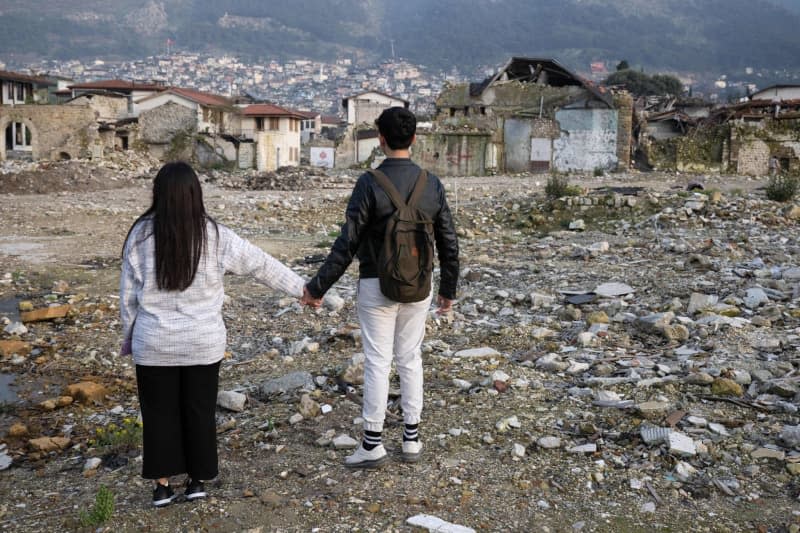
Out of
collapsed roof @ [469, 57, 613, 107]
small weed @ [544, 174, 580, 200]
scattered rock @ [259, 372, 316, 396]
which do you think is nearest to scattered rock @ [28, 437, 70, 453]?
scattered rock @ [259, 372, 316, 396]

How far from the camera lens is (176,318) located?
9.98 feet

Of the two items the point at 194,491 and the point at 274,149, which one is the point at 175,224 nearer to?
the point at 194,491

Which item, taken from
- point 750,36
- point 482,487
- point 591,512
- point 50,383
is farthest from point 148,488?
point 750,36

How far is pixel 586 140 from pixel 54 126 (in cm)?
2671

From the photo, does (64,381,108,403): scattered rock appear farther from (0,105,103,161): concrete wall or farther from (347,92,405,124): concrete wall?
(347,92,405,124): concrete wall

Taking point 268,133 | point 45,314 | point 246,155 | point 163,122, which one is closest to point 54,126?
point 163,122

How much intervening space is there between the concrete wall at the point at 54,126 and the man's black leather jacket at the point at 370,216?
123ft

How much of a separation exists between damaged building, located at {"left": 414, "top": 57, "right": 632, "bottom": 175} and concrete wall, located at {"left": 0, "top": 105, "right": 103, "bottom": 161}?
18015mm

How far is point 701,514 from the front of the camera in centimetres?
312

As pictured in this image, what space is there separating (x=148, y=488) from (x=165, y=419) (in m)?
0.55

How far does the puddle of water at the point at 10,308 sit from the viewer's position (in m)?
7.30

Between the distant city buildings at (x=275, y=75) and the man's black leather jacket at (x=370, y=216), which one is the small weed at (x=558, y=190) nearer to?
the man's black leather jacket at (x=370, y=216)

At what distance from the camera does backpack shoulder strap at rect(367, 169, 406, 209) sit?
11.0 ft

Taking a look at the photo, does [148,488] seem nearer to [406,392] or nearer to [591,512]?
[406,392]
